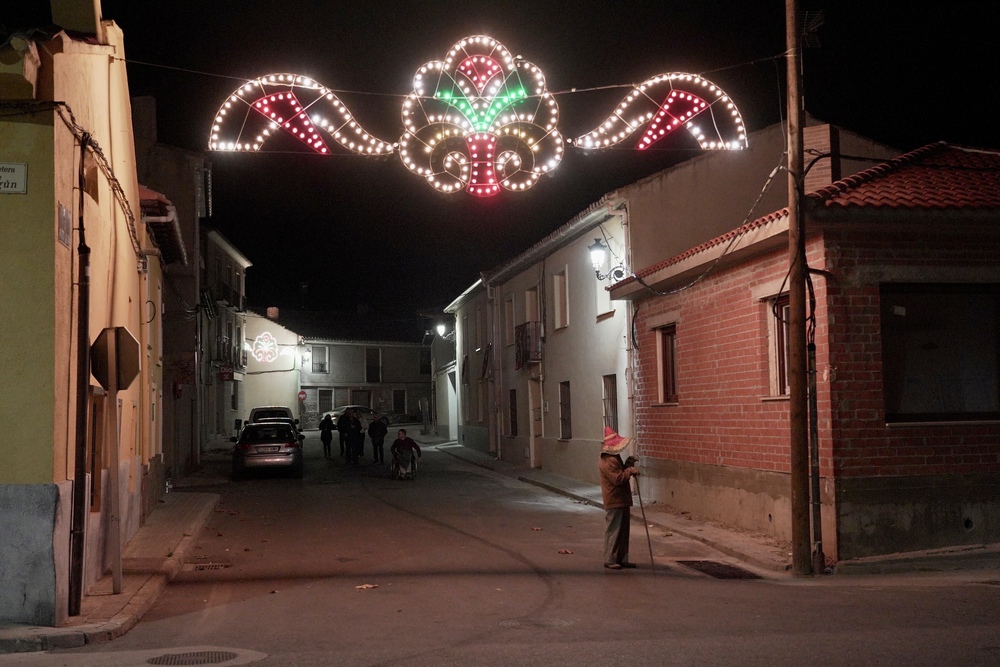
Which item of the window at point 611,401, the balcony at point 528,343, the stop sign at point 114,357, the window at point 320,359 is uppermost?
the window at point 320,359

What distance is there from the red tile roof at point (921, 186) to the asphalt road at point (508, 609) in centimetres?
437

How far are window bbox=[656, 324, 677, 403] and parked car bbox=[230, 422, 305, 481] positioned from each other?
11.7m

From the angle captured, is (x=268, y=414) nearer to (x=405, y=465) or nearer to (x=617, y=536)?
(x=405, y=465)

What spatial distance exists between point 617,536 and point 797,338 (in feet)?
10.1

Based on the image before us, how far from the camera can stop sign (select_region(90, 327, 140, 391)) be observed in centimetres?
903

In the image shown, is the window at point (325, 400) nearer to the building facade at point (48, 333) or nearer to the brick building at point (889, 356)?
the brick building at point (889, 356)

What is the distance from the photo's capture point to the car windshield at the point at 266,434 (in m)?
25.0

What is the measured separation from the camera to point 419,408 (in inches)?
2440

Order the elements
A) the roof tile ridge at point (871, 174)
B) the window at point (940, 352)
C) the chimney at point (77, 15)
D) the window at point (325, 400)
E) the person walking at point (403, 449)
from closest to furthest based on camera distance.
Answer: the chimney at point (77, 15) → the roof tile ridge at point (871, 174) → the window at point (940, 352) → the person walking at point (403, 449) → the window at point (325, 400)

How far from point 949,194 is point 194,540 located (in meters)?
11.4

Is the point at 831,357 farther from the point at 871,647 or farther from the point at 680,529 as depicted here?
the point at 871,647

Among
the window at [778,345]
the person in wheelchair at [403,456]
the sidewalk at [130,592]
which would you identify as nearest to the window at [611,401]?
the person in wheelchair at [403,456]

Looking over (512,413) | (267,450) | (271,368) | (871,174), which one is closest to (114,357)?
(871,174)

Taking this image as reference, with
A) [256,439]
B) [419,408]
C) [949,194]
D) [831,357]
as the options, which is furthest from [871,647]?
[419,408]
